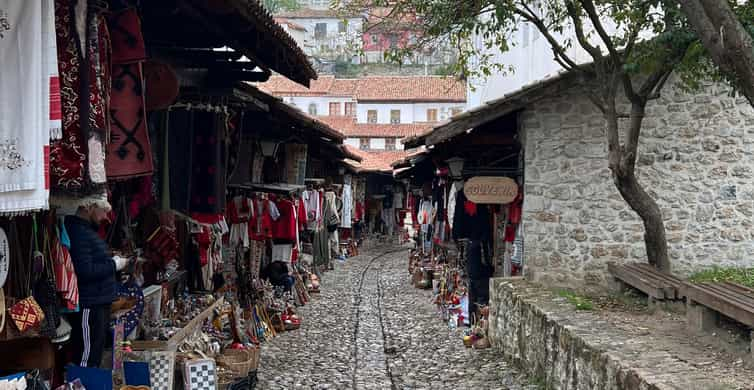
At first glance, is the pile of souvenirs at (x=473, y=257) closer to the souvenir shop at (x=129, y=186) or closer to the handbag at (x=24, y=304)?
the souvenir shop at (x=129, y=186)

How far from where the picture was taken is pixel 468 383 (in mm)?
8609

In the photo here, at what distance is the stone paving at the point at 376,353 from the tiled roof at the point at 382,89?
1432 inches

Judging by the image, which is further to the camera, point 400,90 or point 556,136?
point 400,90

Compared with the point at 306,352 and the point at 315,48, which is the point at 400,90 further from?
the point at 306,352

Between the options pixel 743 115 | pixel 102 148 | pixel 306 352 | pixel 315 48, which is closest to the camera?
pixel 102 148

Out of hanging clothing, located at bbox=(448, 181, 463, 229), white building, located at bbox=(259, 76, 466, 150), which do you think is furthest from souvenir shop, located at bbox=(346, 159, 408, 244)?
hanging clothing, located at bbox=(448, 181, 463, 229)

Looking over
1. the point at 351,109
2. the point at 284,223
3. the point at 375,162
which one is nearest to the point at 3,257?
the point at 284,223

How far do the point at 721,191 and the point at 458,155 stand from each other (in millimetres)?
3756

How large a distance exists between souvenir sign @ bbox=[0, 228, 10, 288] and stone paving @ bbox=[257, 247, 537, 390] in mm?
4707

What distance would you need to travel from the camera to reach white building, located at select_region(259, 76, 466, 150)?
50812 mm

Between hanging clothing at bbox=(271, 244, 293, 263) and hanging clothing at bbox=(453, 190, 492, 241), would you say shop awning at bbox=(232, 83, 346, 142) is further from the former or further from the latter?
hanging clothing at bbox=(453, 190, 492, 241)

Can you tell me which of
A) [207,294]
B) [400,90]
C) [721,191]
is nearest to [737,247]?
[721,191]

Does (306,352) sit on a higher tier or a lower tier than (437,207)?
lower

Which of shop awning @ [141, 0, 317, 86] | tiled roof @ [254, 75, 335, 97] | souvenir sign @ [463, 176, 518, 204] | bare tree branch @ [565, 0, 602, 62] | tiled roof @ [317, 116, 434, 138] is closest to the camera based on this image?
shop awning @ [141, 0, 317, 86]
